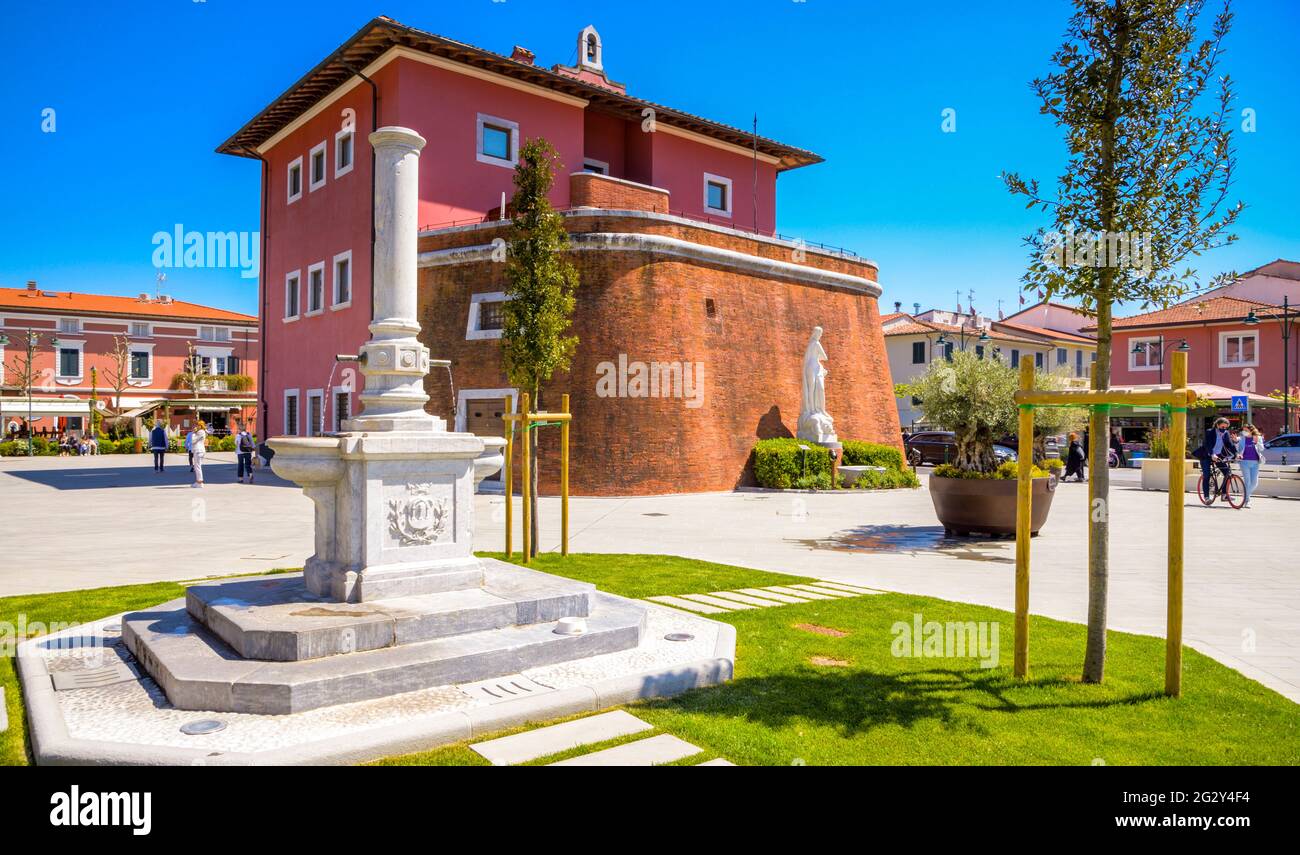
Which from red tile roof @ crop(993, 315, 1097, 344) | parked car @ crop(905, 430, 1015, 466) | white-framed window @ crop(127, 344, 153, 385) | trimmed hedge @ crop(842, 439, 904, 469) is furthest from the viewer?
white-framed window @ crop(127, 344, 153, 385)

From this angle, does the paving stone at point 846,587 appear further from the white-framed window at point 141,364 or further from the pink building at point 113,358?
the white-framed window at point 141,364

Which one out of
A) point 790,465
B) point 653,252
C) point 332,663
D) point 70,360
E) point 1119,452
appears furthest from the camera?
point 70,360

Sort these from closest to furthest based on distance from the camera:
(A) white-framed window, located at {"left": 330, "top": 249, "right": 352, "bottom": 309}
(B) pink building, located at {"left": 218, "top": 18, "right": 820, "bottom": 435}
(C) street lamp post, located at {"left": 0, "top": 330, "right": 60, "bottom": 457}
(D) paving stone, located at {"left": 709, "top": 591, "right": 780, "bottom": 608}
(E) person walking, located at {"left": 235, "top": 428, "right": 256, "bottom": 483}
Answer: (D) paving stone, located at {"left": 709, "top": 591, "right": 780, "bottom": 608} < (B) pink building, located at {"left": 218, "top": 18, "right": 820, "bottom": 435} < (E) person walking, located at {"left": 235, "top": 428, "right": 256, "bottom": 483} < (A) white-framed window, located at {"left": 330, "top": 249, "right": 352, "bottom": 309} < (C) street lamp post, located at {"left": 0, "top": 330, "right": 60, "bottom": 457}

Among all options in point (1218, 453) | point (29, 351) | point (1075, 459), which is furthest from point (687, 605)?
point (29, 351)

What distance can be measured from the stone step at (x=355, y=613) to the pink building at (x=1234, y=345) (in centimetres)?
4300

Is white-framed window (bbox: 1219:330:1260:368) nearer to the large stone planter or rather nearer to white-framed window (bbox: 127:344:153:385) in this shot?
the large stone planter

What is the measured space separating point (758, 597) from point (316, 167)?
83.2 feet

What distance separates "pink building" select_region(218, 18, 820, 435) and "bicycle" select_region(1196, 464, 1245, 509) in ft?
52.8

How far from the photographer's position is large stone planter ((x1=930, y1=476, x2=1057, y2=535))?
13.4 m

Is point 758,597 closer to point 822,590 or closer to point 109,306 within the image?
point 822,590

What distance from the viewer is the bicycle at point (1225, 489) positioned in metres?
20.0

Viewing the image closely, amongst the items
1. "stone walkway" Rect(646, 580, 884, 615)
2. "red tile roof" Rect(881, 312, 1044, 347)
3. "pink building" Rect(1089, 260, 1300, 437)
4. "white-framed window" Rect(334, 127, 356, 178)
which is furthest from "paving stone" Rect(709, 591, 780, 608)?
"red tile roof" Rect(881, 312, 1044, 347)

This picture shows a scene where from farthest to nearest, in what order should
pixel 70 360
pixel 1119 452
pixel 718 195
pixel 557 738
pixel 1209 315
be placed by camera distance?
pixel 70 360, pixel 1209 315, pixel 1119 452, pixel 718 195, pixel 557 738

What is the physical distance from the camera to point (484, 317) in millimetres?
23516
